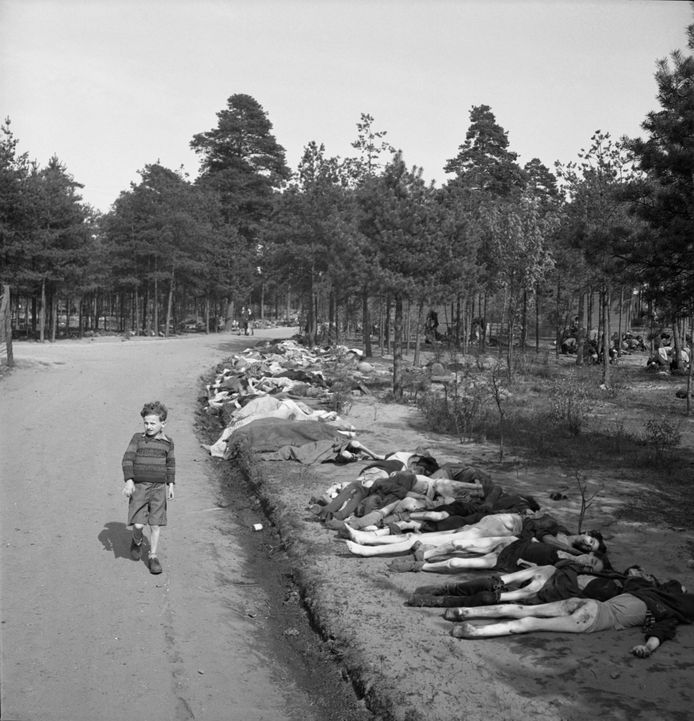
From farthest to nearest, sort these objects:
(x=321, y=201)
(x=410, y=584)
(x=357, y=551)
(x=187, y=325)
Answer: (x=187, y=325)
(x=321, y=201)
(x=357, y=551)
(x=410, y=584)

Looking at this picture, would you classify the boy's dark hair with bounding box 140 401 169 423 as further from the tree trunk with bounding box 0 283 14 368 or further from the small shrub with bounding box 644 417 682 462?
the tree trunk with bounding box 0 283 14 368

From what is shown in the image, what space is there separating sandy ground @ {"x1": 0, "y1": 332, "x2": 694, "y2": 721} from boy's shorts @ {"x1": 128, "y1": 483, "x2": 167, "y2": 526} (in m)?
0.45

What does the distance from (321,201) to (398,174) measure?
13.0m

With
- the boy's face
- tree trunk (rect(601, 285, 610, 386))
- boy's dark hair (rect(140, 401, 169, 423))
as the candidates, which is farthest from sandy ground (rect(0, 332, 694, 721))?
tree trunk (rect(601, 285, 610, 386))

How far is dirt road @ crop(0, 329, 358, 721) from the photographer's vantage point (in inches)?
179

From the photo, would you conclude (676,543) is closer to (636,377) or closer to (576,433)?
(576,433)

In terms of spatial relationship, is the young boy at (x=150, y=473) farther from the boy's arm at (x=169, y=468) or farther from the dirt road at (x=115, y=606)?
the dirt road at (x=115, y=606)

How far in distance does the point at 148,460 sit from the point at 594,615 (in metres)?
3.88

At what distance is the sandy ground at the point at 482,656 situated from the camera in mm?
4422

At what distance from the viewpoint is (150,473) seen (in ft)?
21.9

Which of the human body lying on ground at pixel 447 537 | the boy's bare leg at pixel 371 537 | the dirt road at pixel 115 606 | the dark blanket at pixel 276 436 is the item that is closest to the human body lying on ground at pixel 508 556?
the human body lying on ground at pixel 447 537

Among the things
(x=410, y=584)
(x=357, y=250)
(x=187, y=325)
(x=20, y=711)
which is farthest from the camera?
(x=187, y=325)

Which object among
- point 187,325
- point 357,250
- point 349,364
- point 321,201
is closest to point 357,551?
point 357,250

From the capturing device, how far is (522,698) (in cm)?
451
